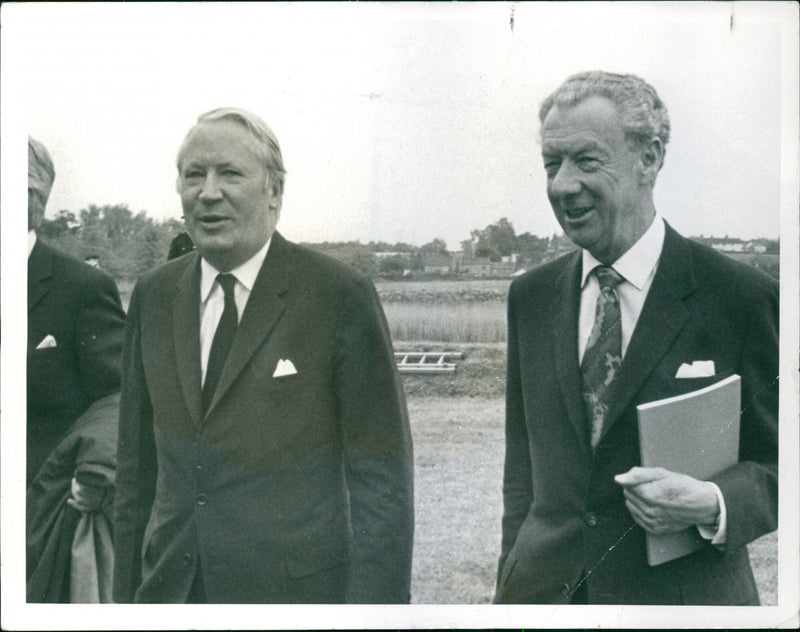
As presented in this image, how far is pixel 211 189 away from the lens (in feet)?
10.7

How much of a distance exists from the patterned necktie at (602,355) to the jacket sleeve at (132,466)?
64.3 inches

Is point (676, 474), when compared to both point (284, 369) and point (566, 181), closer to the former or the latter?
point (566, 181)

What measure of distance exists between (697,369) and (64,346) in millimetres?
2392

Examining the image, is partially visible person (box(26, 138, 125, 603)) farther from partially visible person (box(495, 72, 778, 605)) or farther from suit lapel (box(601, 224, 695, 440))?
suit lapel (box(601, 224, 695, 440))

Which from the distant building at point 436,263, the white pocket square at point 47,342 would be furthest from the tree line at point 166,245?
the white pocket square at point 47,342

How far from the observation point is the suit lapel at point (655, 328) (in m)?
3.16

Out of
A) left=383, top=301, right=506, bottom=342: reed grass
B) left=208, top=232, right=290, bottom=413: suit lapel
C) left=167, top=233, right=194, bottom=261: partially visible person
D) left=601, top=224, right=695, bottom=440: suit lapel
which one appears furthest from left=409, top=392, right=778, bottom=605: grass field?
left=167, top=233, right=194, bottom=261: partially visible person

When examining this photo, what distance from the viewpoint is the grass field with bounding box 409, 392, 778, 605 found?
332 centimetres

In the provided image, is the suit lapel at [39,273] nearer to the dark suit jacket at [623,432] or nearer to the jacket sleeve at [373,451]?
the jacket sleeve at [373,451]

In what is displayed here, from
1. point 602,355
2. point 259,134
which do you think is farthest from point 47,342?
point 602,355

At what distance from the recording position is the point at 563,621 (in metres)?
3.33

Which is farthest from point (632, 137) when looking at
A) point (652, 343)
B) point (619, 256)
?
point (652, 343)

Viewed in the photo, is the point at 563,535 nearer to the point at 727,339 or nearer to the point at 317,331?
the point at 727,339

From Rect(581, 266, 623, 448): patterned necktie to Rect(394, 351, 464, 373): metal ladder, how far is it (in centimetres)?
48
